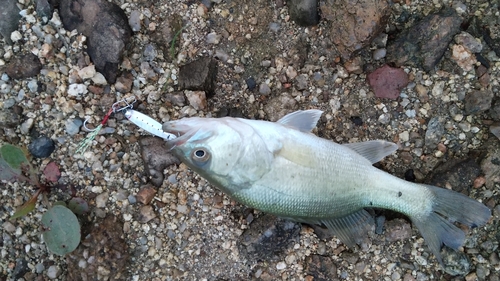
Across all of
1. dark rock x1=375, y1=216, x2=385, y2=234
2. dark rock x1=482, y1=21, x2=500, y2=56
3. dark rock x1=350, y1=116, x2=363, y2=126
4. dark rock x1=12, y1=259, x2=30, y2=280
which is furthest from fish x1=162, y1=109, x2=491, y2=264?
dark rock x1=12, y1=259, x2=30, y2=280

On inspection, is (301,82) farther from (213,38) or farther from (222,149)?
(222,149)

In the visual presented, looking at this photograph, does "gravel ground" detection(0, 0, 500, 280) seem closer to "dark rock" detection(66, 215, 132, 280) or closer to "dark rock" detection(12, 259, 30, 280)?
"dark rock" detection(66, 215, 132, 280)

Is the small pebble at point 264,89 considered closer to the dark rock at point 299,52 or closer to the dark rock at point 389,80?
the dark rock at point 299,52

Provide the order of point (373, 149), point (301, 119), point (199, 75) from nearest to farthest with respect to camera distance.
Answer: point (301, 119) < point (373, 149) < point (199, 75)

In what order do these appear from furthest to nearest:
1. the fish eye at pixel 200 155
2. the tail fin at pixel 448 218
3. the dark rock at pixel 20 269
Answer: the dark rock at pixel 20 269 → the tail fin at pixel 448 218 → the fish eye at pixel 200 155

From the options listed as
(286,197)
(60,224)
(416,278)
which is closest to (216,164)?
(286,197)

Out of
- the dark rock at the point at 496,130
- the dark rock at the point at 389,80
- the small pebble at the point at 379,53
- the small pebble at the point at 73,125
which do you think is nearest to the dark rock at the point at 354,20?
the small pebble at the point at 379,53

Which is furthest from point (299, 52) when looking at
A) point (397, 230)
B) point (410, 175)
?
point (397, 230)
